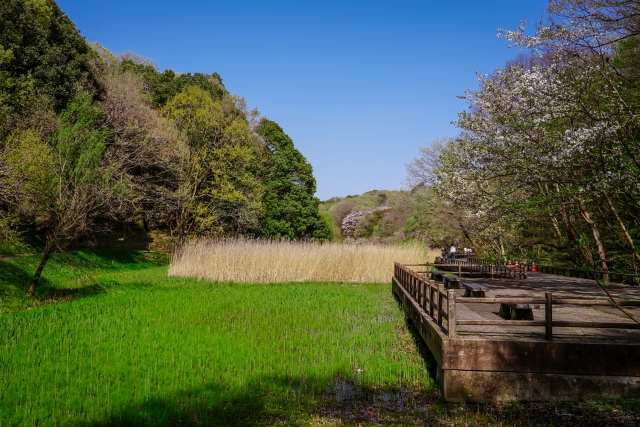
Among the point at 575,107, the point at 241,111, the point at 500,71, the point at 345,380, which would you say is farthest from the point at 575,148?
the point at 241,111

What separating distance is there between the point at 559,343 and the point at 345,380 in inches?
115

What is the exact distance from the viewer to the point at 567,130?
36.1ft

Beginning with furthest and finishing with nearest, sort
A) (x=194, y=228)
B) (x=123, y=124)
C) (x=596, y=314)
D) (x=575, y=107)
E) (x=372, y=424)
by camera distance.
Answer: (x=194, y=228), (x=123, y=124), (x=575, y=107), (x=596, y=314), (x=372, y=424)

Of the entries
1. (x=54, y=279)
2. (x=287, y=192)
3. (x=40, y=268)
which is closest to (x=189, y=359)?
(x=40, y=268)

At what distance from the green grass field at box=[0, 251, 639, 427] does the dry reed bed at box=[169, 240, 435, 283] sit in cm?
709

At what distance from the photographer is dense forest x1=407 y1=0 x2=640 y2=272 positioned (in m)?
10.5

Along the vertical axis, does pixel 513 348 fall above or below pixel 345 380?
above

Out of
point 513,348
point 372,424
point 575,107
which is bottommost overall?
point 372,424

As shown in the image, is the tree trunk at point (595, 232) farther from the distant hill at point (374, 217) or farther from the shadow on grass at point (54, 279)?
the distant hill at point (374, 217)

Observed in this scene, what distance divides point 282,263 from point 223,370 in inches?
536

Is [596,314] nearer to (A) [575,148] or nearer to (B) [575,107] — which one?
(A) [575,148]

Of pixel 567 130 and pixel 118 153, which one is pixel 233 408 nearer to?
pixel 567 130

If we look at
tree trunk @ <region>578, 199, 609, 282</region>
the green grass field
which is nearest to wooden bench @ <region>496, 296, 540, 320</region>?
the green grass field

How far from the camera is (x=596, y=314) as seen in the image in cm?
895
